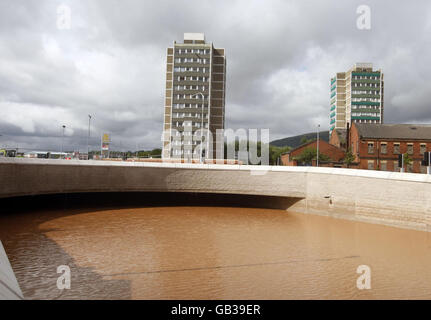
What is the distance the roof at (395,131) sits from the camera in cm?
4881

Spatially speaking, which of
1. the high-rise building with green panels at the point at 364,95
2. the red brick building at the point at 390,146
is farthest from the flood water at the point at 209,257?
the high-rise building with green panels at the point at 364,95

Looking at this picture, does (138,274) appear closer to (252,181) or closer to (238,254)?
(238,254)

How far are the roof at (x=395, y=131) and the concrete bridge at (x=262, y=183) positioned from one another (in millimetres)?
30979

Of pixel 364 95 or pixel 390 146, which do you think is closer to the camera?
pixel 390 146

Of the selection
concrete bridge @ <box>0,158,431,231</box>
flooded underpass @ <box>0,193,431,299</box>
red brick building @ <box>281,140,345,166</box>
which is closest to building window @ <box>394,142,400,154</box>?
red brick building @ <box>281,140,345,166</box>

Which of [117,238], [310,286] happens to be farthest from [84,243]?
[310,286]

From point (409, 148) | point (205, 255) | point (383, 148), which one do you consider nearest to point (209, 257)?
point (205, 255)

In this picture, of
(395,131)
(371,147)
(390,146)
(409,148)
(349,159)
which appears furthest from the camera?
(395,131)

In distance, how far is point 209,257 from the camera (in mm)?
12484

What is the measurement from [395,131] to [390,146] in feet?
13.1

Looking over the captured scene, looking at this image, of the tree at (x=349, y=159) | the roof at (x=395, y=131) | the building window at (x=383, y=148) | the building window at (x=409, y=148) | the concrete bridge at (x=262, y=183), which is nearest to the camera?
the concrete bridge at (x=262, y=183)

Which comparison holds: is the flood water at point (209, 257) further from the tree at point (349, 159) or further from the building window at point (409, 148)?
the building window at point (409, 148)

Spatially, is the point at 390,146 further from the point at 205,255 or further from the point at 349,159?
the point at 205,255

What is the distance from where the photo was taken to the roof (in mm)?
48812
